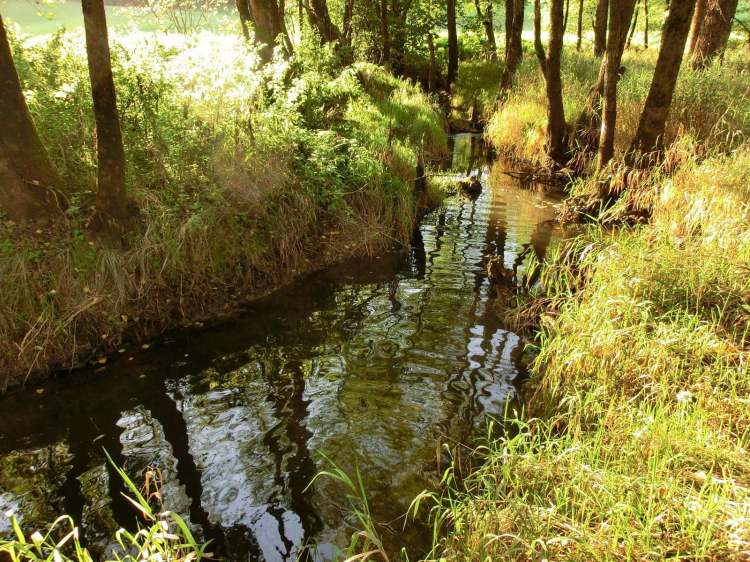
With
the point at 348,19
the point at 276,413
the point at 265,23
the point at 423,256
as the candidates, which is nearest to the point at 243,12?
the point at 265,23

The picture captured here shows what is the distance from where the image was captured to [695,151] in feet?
25.1

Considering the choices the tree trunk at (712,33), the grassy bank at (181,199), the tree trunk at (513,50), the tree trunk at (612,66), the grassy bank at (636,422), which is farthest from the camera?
the tree trunk at (513,50)

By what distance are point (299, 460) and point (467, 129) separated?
510 inches

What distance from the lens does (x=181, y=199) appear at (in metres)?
5.68

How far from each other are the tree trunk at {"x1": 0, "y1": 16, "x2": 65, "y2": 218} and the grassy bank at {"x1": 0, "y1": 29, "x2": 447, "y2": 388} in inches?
8.7

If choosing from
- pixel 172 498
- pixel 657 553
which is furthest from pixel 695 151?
pixel 172 498

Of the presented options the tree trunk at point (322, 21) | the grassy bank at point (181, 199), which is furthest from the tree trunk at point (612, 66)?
the tree trunk at point (322, 21)

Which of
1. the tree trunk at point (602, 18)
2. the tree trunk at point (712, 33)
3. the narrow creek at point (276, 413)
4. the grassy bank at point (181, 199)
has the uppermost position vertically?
the tree trunk at point (602, 18)

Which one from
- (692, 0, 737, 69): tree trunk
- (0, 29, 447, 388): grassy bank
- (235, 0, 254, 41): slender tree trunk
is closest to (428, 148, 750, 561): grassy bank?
(0, 29, 447, 388): grassy bank

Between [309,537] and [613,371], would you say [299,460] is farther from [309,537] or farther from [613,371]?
[613,371]

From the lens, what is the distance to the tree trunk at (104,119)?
4535mm

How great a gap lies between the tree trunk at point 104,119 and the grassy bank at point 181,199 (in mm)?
276

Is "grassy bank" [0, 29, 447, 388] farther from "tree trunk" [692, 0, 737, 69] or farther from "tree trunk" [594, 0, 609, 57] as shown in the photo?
"tree trunk" [692, 0, 737, 69]

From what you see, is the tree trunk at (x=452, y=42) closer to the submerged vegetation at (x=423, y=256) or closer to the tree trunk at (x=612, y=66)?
the submerged vegetation at (x=423, y=256)
